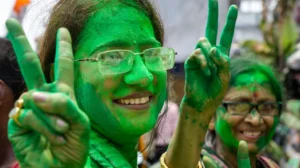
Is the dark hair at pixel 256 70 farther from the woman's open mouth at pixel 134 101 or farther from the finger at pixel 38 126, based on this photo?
the finger at pixel 38 126

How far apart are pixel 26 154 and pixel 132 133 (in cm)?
50

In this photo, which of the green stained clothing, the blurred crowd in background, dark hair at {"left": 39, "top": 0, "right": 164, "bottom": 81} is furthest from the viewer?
the green stained clothing

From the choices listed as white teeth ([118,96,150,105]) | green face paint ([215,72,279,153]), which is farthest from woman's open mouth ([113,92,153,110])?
green face paint ([215,72,279,153])

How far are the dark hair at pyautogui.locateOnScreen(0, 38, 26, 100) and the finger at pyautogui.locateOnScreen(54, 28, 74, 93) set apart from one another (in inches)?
49.9

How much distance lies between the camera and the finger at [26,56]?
5.77 ft

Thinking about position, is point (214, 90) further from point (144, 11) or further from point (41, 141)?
point (41, 141)

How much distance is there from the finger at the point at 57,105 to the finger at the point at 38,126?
0.13 ft

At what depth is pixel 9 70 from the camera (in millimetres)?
3162

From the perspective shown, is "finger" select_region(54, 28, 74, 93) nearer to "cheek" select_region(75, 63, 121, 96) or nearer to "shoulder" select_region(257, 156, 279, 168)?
"cheek" select_region(75, 63, 121, 96)

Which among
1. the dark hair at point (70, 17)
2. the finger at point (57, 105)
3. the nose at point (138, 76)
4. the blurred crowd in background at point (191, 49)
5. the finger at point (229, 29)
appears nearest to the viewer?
the finger at point (57, 105)

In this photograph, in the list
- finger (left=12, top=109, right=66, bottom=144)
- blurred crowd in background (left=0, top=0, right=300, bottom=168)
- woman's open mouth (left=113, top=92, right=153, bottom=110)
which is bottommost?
blurred crowd in background (left=0, top=0, right=300, bottom=168)

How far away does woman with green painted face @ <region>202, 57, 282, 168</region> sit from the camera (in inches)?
143

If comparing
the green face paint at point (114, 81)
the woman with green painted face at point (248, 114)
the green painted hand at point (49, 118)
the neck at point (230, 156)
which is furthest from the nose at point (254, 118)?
the green painted hand at point (49, 118)

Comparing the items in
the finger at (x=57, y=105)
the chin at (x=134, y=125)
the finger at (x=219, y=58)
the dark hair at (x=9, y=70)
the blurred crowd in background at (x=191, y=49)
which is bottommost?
the blurred crowd in background at (x=191, y=49)
